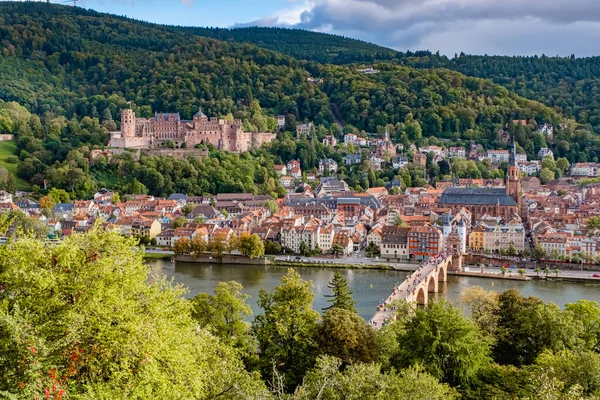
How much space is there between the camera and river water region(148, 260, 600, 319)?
2383 centimetres

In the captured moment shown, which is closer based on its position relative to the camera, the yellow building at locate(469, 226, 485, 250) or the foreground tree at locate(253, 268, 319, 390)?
the foreground tree at locate(253, 268, 319, 390)

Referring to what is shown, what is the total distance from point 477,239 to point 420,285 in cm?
1254

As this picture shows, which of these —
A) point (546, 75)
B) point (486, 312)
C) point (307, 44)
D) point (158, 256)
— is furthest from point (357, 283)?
point (307, 44)

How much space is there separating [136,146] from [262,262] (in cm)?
2411

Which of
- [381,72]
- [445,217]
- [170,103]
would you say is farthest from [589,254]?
Answer: [381,72]

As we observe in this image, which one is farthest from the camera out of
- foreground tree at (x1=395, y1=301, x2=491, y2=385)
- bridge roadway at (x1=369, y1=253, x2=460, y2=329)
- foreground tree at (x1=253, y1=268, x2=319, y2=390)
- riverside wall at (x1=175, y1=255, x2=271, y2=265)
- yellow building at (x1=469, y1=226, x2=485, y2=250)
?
yellow building at (x1=469, y1=226, x2=485, y2=250)

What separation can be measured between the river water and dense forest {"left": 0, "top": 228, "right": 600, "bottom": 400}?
26.8 ft

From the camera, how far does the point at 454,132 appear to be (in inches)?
2518

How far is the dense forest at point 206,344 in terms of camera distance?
287 inches

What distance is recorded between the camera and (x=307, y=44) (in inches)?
4825

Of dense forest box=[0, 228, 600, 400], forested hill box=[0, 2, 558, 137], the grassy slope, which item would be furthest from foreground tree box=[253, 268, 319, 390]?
forested hill box=[0, 2, 558, 137]

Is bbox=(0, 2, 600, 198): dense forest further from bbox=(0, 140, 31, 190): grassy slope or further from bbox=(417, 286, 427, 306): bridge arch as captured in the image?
bbox=(417, 286, 427, 306): bridge arch

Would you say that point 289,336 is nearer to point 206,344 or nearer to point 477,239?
point 206,344

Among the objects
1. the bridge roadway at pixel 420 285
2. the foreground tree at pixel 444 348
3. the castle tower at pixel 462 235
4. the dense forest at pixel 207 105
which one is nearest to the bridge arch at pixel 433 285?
the bridge roadway at pixel 420 285
